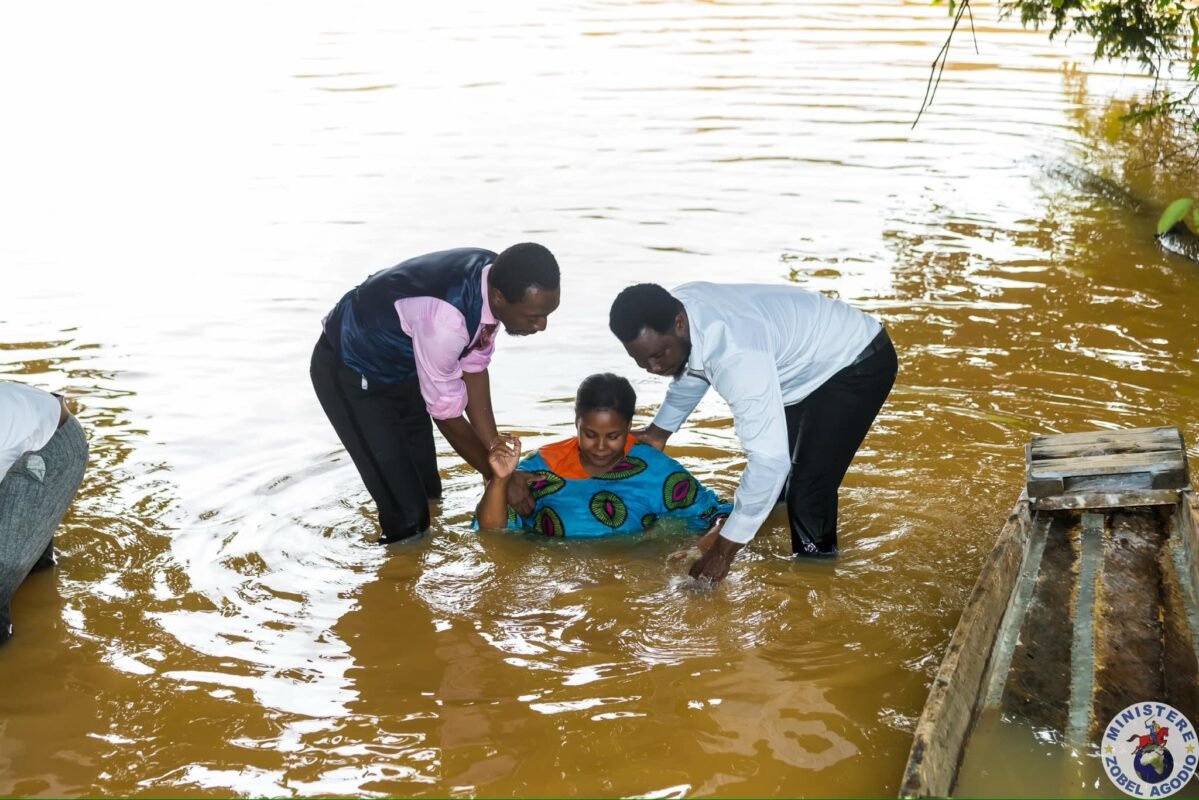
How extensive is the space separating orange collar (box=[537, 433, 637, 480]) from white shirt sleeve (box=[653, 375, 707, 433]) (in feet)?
0.50

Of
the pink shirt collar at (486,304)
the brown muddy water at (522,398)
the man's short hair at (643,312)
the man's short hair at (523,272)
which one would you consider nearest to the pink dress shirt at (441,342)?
the pink shirt collar at (486,304)

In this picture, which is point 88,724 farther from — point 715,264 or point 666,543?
point 715,264

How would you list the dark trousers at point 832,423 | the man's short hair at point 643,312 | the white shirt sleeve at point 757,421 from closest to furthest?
the man's short hair at point 643,312 < the white shirt sleeve at point 757,421 < the dark trousers at point 832,423

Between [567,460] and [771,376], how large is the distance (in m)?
1.20

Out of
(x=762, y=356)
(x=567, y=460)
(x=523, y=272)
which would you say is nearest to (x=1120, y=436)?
(x=762, y=356)

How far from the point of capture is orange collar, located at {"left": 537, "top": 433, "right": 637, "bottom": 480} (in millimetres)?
5008

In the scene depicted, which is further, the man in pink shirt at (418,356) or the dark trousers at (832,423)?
the dark trousers at (832,423)

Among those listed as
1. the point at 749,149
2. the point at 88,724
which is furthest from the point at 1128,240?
the point at 88,724

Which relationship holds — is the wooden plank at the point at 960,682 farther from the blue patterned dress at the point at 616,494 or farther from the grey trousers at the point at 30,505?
the grey trousers at the point at 30,505

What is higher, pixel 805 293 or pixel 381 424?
pixel 805 293

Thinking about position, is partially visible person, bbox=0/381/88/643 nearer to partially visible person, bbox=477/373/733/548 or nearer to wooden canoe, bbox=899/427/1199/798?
partially visible person, bbox=477/373/733/548

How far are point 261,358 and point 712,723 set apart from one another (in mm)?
4526

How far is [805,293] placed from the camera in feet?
15.2

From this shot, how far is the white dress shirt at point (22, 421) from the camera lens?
4.26 m
